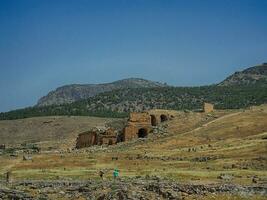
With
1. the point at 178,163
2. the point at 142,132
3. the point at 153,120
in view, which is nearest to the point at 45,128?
the point at 153,120

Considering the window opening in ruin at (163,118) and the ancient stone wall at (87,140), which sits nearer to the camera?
the ancient stone wall at (87,140)

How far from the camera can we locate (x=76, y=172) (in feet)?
194

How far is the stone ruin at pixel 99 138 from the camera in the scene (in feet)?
309

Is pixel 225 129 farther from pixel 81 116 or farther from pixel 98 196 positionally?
pixel 81 116

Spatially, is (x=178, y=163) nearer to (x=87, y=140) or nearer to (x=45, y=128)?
(x=87, y=140)

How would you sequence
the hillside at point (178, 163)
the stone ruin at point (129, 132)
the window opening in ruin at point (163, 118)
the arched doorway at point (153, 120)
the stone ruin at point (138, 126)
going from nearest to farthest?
1. the hillside at point (178, 163)
2. the stone ruin at point (138, 126)
3. the stone ruin at point (129, 132)
4. the arched doorway at point (153, 120)
5. the window opening in ruin at point (163, 118)

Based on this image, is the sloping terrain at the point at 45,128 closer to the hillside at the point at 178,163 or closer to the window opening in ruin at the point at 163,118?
the window opening in ruin at the point at 163,118

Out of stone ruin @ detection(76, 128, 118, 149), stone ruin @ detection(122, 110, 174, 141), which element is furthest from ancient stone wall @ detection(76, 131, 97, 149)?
stone ruin @ detection(122, 110, 174, 141)

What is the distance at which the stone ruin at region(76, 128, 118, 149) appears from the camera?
94287 millimetres

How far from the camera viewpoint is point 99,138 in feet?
314

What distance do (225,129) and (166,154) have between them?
17127 millimetres

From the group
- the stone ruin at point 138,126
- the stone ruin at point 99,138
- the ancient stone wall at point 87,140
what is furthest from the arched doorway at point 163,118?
the ancient stone wall at point 87,140

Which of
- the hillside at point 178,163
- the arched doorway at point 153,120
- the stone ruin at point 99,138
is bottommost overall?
the hillside at point 178,163

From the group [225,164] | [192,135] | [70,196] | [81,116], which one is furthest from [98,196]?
[81,116]
